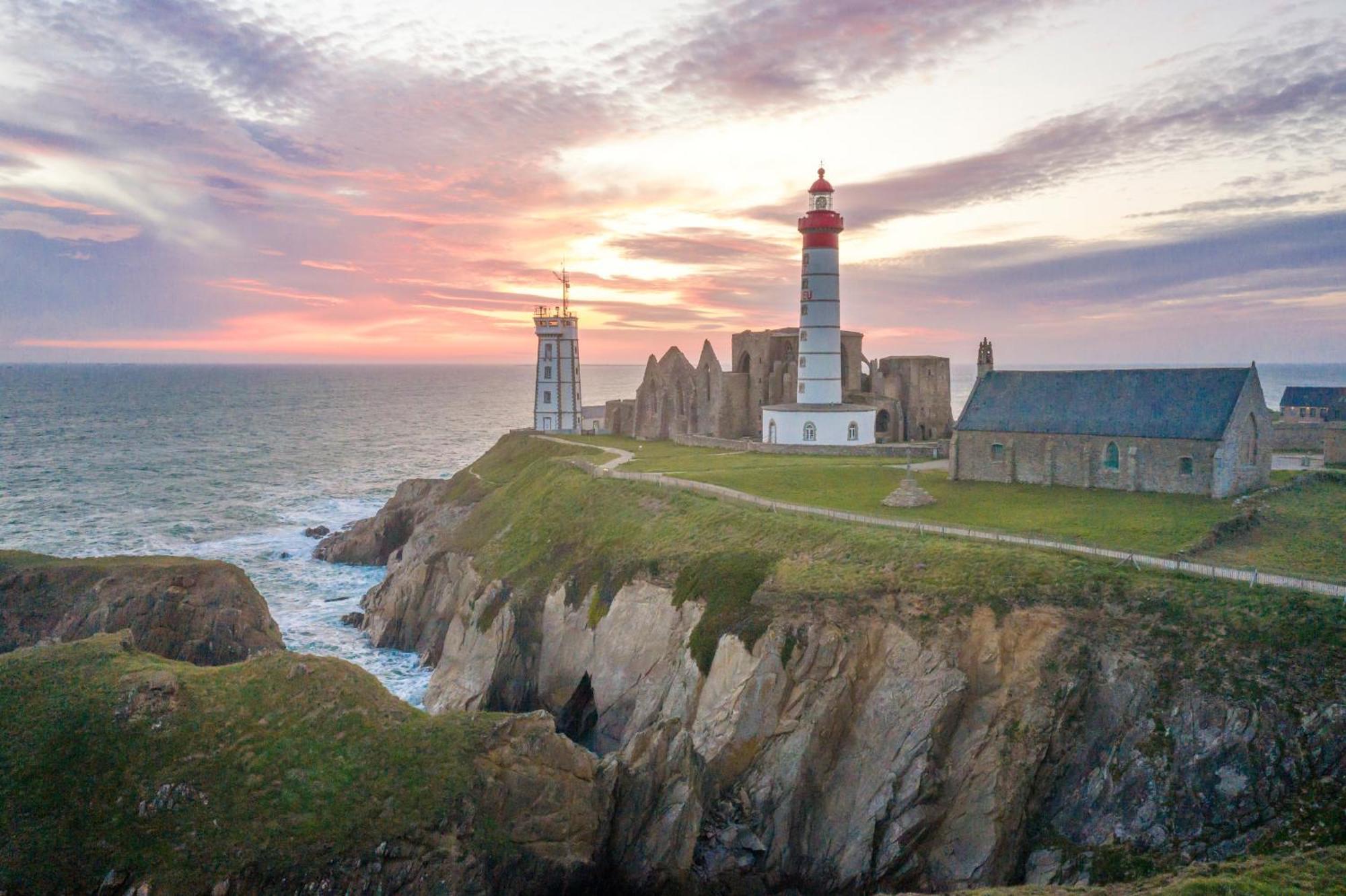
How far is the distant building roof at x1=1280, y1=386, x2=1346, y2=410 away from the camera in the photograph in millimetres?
71812

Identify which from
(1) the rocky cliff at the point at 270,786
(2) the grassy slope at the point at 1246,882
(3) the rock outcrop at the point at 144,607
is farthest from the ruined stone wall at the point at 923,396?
(2) the grassy slope at the point at 1246,882

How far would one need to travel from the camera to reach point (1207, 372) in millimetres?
41969

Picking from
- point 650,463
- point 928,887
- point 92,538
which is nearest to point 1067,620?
point 928,887

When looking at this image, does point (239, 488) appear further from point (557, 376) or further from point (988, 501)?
point (988, 501)

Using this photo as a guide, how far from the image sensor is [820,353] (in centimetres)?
6538

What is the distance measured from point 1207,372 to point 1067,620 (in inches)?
917

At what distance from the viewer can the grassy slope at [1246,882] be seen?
15.7 m

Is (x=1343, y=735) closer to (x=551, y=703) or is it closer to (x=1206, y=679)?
(x=1206, y=679)

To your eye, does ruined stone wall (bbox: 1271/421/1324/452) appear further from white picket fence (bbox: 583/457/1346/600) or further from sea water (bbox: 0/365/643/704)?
sea water (bbox: 0/365/643/704)

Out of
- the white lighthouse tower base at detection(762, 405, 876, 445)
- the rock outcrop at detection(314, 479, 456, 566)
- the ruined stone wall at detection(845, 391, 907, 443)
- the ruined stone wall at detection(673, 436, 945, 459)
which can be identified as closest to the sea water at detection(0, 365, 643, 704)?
the rock outcrop at detection(314, 479, 456, 566)

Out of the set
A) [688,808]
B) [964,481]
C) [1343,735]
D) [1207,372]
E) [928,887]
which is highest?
[1207,372]

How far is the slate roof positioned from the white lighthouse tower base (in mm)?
15229

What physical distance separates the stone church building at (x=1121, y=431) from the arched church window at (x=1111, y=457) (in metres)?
0.04

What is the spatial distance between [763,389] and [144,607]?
49861mm
